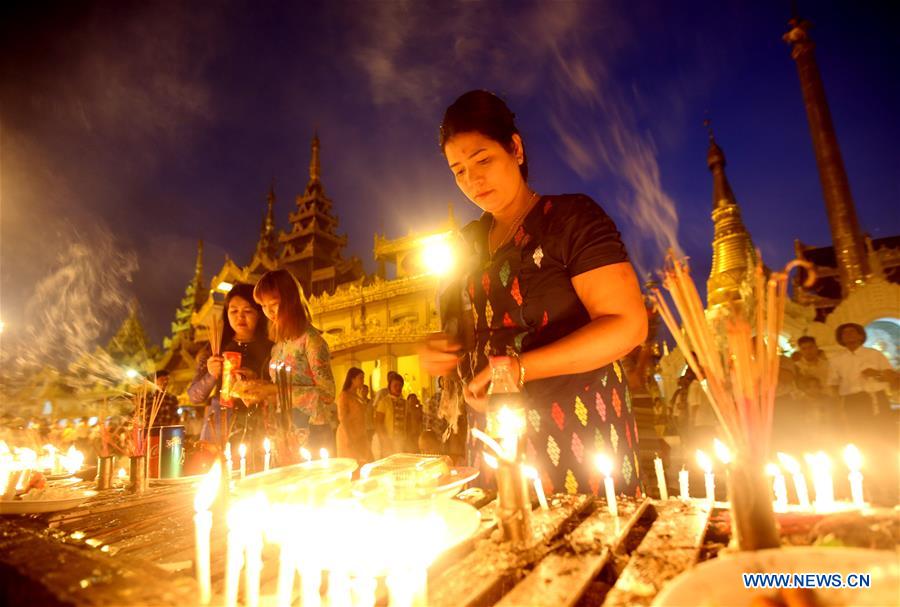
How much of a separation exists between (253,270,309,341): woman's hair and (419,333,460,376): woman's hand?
79.6 inches

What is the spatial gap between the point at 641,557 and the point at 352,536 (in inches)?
27.5

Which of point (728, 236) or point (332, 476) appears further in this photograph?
point (728, 236)

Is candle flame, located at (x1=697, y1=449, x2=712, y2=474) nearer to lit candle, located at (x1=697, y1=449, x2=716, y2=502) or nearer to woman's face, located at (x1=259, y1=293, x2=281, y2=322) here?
lit candle, located at (x1=697, y1=449, x2=716, y2=502)

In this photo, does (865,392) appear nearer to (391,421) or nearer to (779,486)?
(779,486)

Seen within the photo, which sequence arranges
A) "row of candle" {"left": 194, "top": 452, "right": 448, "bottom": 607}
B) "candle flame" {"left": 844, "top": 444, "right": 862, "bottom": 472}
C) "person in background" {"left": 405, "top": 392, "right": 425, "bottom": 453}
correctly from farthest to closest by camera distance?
"person in background" {"left": 405, "top": 392, "right": 425, "bottom": 453} < "candle flame" {"left": 844, "top": 444, "right": 862, "bottom": 472} < "row of candle" {"left": 194, "top": 452, "right": 448, "bottom": 607}

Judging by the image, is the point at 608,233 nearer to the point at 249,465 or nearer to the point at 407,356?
the point at 249,465

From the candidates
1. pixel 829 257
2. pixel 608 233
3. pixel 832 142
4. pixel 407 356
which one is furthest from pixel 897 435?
pixel 829 257

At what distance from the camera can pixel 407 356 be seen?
1020 inches

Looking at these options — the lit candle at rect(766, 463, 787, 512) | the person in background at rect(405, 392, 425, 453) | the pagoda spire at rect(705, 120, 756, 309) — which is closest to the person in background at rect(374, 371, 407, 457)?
the person in background at rect(405, 392, 425, 453)

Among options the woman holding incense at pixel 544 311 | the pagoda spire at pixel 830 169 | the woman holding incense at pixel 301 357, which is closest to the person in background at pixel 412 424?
the woman holding incense at pixel 301 357

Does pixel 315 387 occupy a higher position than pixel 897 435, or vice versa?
pixel 315 387

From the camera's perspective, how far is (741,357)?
1.00 meters

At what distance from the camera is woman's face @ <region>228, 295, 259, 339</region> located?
448 cm

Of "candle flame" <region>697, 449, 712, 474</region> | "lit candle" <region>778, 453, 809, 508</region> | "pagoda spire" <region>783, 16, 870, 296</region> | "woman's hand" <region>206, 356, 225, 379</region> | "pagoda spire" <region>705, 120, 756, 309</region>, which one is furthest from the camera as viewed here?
"pagoda spire" <region>705, 120, 756, 309</region>
